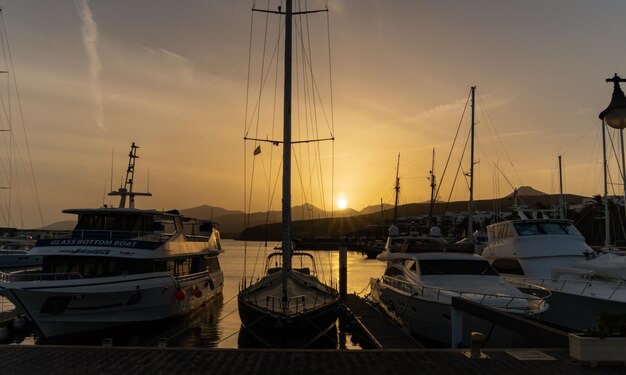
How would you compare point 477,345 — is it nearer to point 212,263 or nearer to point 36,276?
point 36,276

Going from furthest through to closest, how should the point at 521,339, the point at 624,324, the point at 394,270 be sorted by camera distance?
the point at 394,270 < the point at 521,339 < the point at 624,324

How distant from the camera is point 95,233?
18594mm

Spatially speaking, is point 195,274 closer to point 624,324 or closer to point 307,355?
point 307,355

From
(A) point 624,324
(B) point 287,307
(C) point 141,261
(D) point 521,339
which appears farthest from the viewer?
(C) point 141,261

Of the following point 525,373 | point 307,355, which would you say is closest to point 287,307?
point 307,355

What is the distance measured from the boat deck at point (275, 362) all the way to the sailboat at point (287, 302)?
16.8 ft

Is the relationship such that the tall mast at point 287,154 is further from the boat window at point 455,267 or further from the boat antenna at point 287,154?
the boat window at point 455,267

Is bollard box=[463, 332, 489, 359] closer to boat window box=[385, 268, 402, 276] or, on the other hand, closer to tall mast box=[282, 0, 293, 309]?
tall mast box=[282, 0, 293, 309]

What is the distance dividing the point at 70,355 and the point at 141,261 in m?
9.46

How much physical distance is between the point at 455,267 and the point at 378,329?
3565 millimetres

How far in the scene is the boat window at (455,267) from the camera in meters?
17.4

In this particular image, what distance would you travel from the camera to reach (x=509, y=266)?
74.9 ft

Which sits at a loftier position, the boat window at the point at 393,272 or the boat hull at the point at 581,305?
the boat window at the point at 393,272

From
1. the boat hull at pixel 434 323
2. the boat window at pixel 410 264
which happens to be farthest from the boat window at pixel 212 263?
the boat window at pixel 410 264
